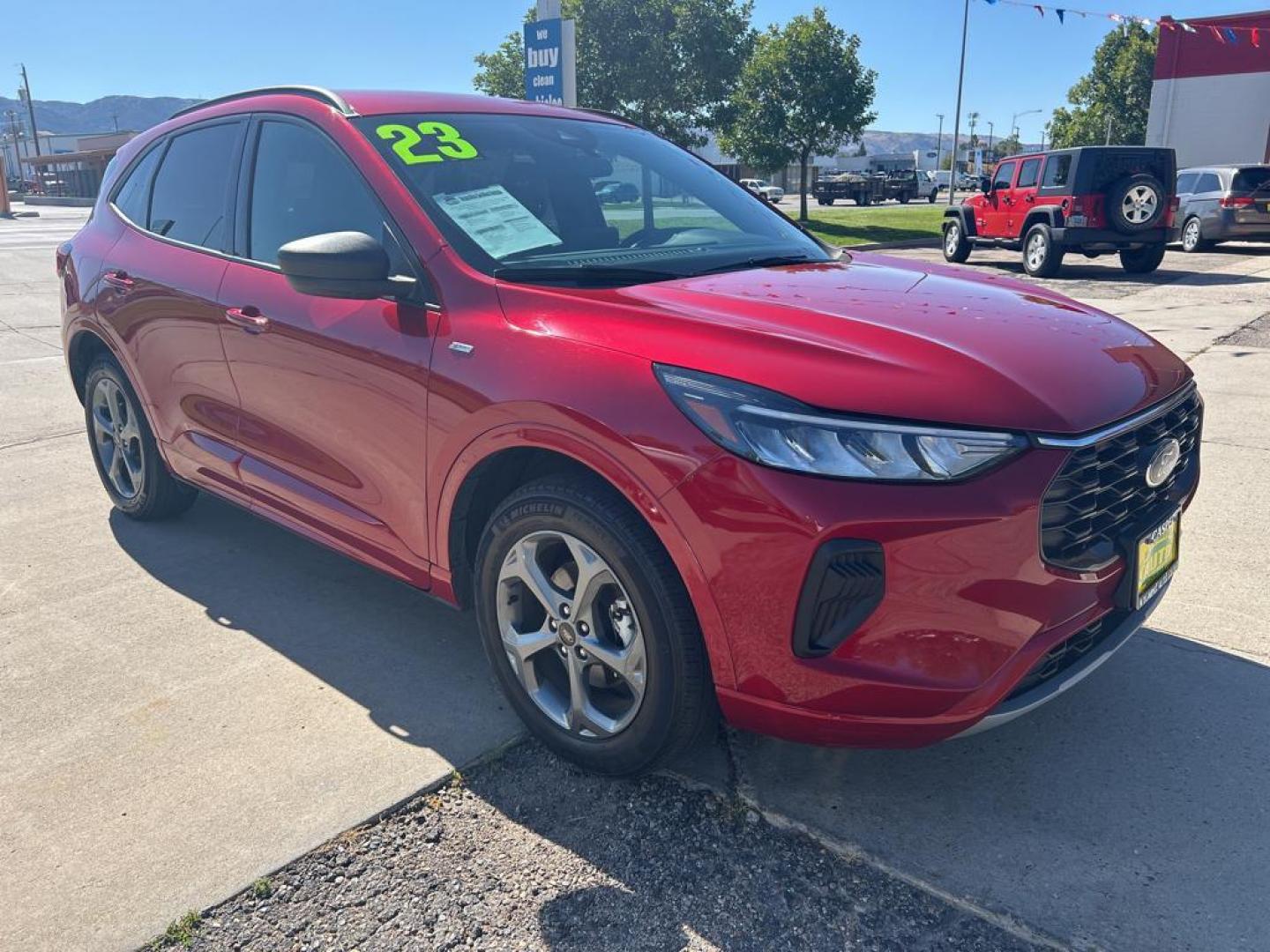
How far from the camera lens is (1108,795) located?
102 inches

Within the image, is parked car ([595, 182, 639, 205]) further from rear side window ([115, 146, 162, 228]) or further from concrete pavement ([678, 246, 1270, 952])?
rear side window ([115, 146, 162, 228])

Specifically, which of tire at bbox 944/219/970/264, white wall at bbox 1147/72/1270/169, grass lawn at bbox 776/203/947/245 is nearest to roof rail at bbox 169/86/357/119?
tire at bbox 944/219/970/264

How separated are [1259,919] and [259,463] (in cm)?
318

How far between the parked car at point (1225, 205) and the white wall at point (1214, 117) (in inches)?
760

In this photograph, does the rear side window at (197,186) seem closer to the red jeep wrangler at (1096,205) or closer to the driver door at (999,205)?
the red jeep wrangler at (1096,205)

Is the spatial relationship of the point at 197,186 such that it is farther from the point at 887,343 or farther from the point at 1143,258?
the point at 1143,258

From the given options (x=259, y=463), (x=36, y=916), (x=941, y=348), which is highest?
(x=941, y=348)

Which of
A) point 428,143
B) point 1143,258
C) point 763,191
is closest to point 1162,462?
point 428,143

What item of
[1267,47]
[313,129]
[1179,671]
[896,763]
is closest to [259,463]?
[313,129]

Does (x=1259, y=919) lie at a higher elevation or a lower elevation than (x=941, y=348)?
lower

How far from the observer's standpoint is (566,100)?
10664 millimetres

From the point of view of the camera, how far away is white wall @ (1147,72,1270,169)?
116 ft

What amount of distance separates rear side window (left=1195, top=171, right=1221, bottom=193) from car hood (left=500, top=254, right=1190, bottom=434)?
20.1 metres

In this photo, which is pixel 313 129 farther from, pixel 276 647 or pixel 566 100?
pixel 566 100
